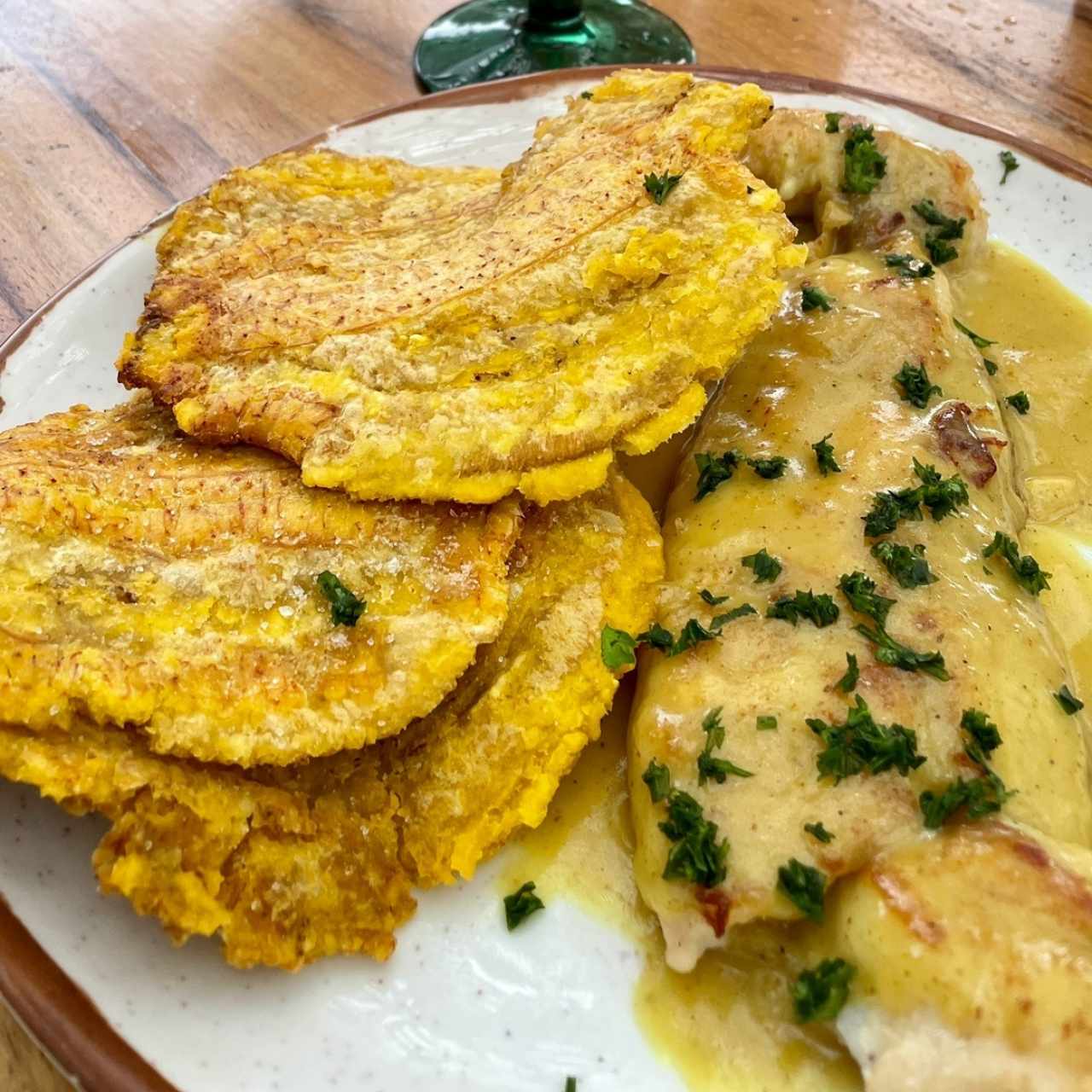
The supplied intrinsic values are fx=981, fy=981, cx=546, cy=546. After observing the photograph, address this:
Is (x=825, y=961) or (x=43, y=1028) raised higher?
(x=825, y=961)

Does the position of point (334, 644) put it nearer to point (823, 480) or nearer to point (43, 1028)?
point (43, 1028)

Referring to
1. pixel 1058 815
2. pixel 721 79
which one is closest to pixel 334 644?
pixel 1058 815

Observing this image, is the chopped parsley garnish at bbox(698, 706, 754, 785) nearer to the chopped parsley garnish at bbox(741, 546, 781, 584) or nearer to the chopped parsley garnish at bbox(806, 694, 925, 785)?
the chopped parsley garnish at bbox(806, 694, 925, 785)

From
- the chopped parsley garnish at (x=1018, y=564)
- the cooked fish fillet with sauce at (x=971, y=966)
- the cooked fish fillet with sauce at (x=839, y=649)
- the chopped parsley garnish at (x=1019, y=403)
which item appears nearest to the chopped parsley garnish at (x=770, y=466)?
the cooked fish fillet with sauce at (x=839, y=649)

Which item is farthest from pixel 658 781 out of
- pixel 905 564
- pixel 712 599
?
pixel 905 564

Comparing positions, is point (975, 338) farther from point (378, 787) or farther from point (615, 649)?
point (378, 787)

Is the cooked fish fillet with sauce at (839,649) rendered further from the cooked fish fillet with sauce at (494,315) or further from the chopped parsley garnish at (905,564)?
the cooked fish fillet with sauce at (494,315)

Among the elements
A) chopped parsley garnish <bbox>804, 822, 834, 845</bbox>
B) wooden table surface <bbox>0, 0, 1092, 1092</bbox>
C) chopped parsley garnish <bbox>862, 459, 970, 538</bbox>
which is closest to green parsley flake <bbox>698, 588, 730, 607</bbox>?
chopped parsley garnish <bbox>862, 459, 970, 538</bbox>
